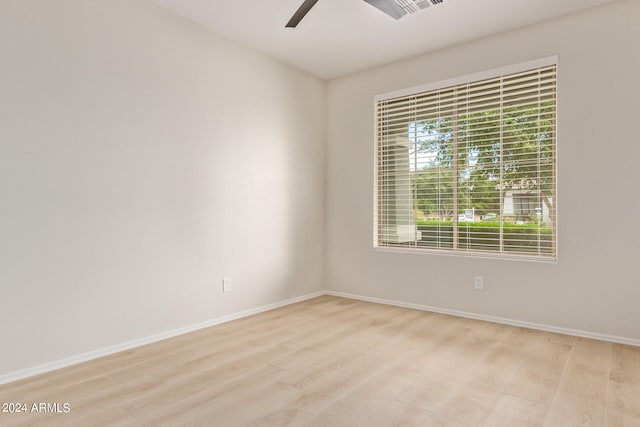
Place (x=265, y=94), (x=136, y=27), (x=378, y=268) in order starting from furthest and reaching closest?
(x=378, y=268) < (x=265, y=94) < (x=136, y=27)

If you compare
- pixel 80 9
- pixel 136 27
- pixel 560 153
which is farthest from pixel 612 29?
pixel 80 9

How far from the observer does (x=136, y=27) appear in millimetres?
2953

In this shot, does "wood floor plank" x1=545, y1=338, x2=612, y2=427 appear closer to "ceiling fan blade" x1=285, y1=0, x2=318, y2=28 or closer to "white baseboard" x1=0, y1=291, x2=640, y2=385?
"white baseboard" x1=0, y1=291, x2=640, y2=385

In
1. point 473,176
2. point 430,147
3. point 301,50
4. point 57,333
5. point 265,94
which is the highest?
point 301,50

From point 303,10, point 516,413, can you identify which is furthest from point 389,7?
point 516,413

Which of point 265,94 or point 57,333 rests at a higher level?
point 265,94

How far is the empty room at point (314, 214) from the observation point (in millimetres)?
2283

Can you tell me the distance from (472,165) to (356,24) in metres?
1.72

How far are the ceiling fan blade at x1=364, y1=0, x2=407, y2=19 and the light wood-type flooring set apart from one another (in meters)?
2.51

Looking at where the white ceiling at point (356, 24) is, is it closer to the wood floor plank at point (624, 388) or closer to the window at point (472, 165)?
the window at point (472, 165)

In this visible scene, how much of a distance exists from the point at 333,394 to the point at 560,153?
8.91 ft

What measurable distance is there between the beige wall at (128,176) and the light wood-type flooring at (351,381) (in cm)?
37

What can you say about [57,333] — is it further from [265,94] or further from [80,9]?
[265,94]

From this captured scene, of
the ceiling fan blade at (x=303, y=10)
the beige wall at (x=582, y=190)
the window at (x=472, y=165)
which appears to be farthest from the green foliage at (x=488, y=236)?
the ceiling fan blade at (x=303, y=10)
